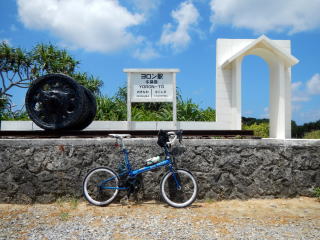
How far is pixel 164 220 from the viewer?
4.52m

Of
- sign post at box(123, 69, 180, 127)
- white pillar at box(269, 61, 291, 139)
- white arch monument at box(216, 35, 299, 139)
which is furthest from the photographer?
white pillar at box(269, 61, 291, 139)

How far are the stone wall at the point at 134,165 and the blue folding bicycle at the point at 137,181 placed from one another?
20cm

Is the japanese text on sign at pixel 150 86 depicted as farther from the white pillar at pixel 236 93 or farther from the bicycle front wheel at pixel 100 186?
the bicycle front wheel at pixel 100 186

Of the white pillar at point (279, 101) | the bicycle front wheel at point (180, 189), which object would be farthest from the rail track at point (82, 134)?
the white pillar at point (279, 101)

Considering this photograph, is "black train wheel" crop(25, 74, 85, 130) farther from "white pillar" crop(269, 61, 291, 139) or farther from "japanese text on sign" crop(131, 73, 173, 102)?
"white pillar" crop(269, 61, 291, 139)

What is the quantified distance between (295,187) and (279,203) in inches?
24.0

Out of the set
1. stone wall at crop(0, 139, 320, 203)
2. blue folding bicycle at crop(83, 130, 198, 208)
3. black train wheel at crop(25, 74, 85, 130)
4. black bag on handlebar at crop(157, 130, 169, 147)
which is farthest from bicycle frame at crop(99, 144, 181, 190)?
black train wheel at crop(25, 74, 85, 130)

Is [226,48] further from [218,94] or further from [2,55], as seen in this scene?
[2,55]

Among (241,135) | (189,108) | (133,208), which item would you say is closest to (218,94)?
(189,108)

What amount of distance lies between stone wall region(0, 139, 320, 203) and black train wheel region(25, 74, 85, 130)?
0.81 metres

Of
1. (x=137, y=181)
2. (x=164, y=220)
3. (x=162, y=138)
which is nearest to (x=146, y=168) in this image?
(x=137, y=181)

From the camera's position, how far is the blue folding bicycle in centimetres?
528

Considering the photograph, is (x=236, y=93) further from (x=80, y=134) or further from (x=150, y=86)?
(x=80, y=134)

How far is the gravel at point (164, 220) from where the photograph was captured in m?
3.99
